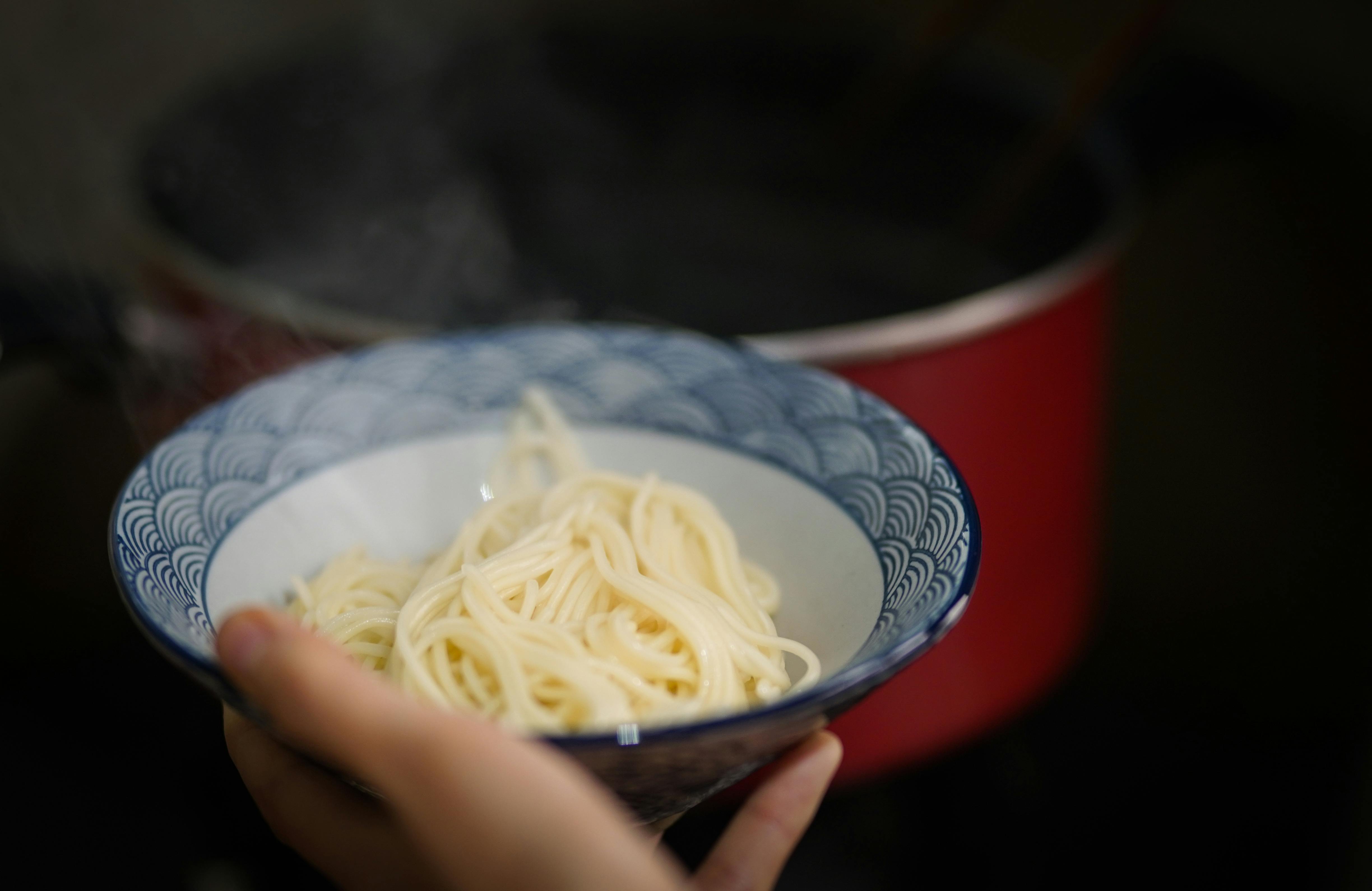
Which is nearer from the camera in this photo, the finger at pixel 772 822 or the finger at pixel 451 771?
the finger at pixel 451 771

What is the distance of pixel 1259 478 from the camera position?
2.45 metres

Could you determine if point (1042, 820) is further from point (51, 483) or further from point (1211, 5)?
point (51, 483)

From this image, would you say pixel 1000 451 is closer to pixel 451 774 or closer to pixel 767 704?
pixel 767 704

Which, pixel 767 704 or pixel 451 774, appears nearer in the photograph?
pixel 451 774

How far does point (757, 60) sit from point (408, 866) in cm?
169

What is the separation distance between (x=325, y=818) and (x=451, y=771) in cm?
30

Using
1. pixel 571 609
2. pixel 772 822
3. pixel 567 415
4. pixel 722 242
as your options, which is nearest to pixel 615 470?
pixel 567 415

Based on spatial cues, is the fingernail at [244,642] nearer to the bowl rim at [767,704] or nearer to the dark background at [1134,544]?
the bowl rim at [767,704]

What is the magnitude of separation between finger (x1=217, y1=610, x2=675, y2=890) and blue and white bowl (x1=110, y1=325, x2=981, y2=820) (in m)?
0.04

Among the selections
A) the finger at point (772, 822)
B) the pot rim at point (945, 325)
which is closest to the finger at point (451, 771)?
the finger at point (772, 822)

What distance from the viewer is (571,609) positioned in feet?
2.95

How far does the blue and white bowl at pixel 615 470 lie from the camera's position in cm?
72

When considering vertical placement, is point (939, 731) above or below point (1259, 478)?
below

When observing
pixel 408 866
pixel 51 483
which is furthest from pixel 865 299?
pixel 51 483
